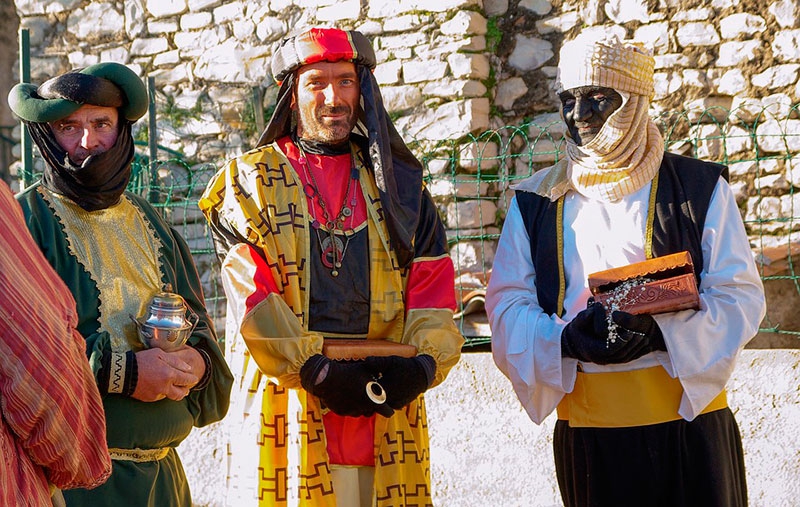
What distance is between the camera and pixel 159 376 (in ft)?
10.1

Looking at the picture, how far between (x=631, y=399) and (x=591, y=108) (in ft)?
3.18

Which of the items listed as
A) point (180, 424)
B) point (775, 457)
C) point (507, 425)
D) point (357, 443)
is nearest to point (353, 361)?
point (357, 443)

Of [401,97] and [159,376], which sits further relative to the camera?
[401,97]

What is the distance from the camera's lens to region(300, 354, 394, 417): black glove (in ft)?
10.6

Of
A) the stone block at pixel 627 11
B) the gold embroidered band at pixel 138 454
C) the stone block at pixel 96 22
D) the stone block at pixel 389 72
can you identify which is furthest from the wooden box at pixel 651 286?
the stone block at pixel 96 22

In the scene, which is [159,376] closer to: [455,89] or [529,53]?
[455,89]

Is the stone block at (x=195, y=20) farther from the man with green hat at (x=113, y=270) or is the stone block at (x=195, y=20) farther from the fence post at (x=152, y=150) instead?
the man with green hat at (x=113, y=270)

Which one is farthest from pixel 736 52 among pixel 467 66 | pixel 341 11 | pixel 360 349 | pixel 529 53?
pixel 360 349

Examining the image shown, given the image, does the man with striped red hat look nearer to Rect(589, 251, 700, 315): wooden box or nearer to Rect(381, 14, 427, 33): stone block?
Rect(589, 251, 700, 315): wooden box

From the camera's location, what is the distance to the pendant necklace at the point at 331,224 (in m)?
3.51

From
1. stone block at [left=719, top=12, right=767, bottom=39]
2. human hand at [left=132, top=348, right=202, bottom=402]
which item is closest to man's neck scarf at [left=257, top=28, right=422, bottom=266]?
human hand at [left=132, top=348, right=202, bottom=402]

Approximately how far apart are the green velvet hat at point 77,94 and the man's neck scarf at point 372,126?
56 cm

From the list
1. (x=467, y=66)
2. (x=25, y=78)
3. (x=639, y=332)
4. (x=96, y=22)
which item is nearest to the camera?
(x=639, y=332)

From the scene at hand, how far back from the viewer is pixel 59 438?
6.88ft
